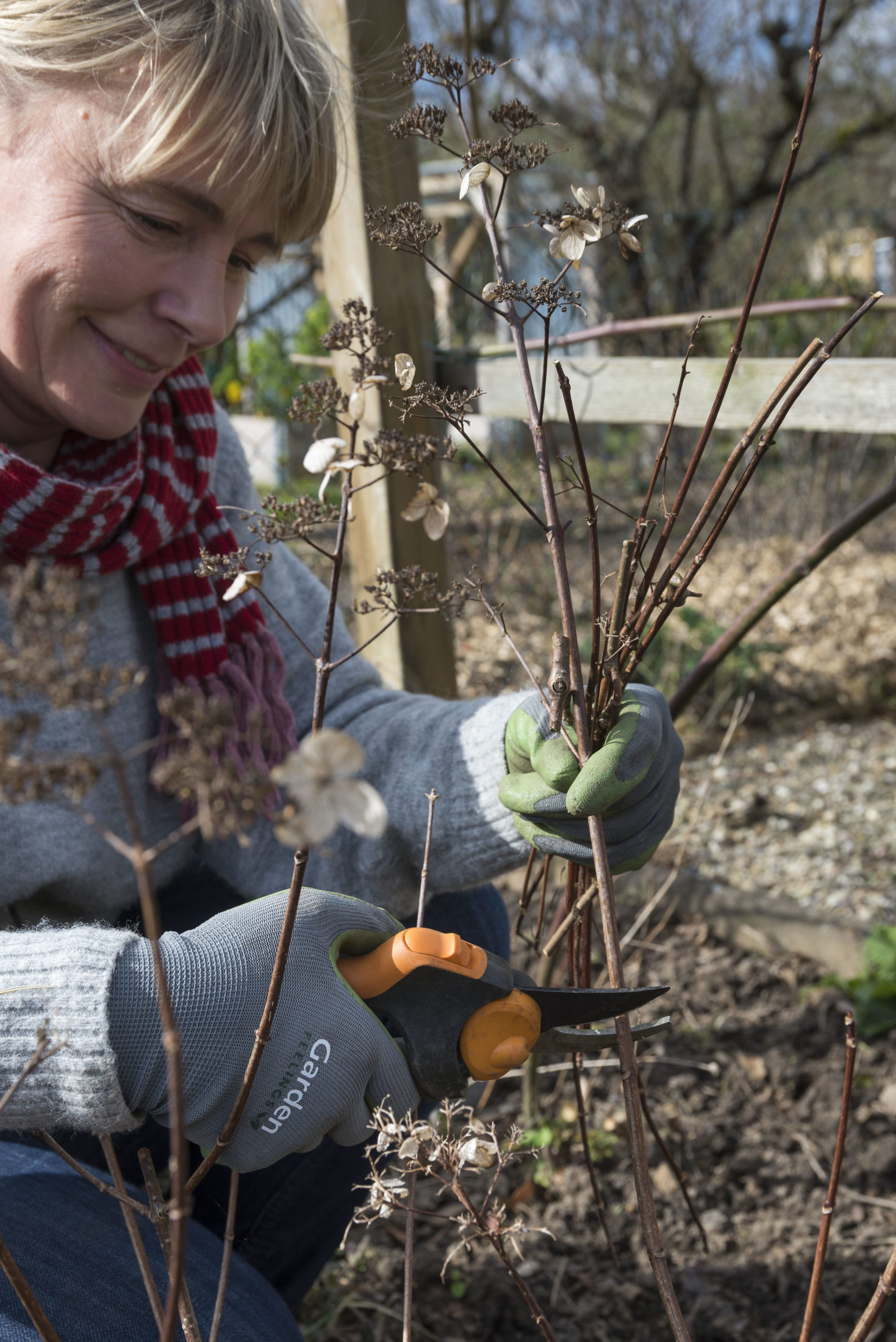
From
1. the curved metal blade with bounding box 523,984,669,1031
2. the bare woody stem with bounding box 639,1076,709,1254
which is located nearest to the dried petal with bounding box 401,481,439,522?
the curved metal blade with bounding box 523,984,669,1031

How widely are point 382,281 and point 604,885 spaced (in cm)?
153

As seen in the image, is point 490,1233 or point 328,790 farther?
point 490,1233

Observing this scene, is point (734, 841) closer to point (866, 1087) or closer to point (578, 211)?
point (866, 1087)

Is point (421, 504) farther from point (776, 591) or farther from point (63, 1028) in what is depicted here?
point (776, 591)

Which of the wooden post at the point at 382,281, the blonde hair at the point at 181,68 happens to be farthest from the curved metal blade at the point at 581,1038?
the wooden post at the point at 382,281

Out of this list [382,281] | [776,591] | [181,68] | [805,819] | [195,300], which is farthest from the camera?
[805,819]

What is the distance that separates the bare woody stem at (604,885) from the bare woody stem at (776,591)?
21.5 inches

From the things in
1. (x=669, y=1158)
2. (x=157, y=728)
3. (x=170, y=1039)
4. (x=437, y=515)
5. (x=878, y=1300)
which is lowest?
(x=669, y=1158)

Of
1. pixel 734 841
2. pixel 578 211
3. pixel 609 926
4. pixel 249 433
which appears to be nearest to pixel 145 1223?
pixel 609 926

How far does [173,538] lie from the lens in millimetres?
1691

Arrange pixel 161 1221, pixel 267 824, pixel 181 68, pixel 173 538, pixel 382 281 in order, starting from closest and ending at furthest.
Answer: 1. pixel 161 1221
2. pixel 181 68
3. pixel 173 538
4. pixel 267 824
5. pixel 382 281

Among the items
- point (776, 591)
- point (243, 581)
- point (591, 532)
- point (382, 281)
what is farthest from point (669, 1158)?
point (382, 281)

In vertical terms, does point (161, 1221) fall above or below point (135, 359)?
below

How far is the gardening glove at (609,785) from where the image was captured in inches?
42.2
